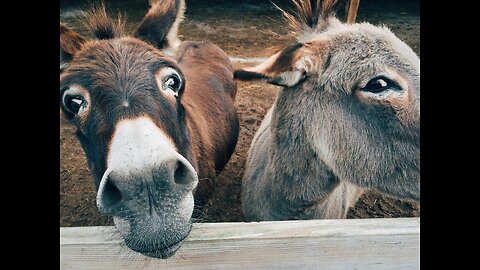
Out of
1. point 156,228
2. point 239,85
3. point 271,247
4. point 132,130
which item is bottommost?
point 239,85

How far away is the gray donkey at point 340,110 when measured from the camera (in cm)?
129

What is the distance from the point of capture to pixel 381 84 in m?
1.28

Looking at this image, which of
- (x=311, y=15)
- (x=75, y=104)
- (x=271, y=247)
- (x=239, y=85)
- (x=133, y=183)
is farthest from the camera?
(x=239, y=85)

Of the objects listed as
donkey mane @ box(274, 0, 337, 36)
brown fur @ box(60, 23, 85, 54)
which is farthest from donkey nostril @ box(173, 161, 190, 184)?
donkey mane @ box(274, 0, 337, 36)

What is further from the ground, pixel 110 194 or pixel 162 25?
pixel 162 25

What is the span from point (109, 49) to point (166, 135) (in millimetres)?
373

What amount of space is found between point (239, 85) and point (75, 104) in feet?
6.09

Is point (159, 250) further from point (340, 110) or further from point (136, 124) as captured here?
point (340, 110)

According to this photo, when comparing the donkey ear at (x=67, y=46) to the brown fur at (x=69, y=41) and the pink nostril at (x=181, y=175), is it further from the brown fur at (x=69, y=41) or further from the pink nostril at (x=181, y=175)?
the pink nostril at (x=181, y=175)

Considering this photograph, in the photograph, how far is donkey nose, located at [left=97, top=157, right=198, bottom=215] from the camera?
0.98 meters

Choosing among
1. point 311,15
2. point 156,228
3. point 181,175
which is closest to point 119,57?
point 181,175

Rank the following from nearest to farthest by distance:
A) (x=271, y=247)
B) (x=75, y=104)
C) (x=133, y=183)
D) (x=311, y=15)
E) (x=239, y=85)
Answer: (x=133, y=183), (x=75, y=104), (x=271, y=247), (x=311, y=15), (x=239, y=85)
